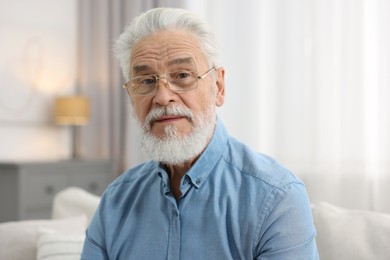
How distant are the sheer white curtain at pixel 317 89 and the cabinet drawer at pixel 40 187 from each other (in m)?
1.33

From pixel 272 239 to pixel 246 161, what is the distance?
0.24m

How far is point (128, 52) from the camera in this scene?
4.80 feet

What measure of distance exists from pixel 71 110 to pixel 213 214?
293 centimetres

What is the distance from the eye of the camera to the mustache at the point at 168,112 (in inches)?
53.6

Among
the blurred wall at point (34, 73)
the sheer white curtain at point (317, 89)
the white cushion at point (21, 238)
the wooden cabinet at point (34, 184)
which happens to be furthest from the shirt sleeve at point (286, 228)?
A: the blurred wall at point (34, 73)

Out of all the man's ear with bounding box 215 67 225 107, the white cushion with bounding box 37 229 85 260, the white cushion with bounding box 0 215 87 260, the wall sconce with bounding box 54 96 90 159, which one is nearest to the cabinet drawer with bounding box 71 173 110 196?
the wall sconce with bounding box 54 96 90 159

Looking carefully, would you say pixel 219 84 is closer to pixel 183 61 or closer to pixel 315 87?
pixel 183 61

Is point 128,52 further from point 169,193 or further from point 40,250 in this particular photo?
point 40,250

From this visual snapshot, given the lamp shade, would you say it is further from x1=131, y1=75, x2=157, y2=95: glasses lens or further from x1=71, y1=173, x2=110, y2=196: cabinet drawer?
x1=131, y1=75, x2=157, y2=95: glasses lens

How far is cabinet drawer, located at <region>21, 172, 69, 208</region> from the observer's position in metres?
3.70

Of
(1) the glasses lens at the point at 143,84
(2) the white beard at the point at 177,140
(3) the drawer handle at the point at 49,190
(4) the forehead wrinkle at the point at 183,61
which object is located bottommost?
(3) the drawer handle at the point at 49,190

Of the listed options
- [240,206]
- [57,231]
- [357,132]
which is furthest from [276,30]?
[240,206]

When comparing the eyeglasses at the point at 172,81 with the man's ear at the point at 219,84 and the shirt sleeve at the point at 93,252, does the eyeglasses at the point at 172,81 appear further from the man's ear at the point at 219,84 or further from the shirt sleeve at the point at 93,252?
the shirt sleeve at the point at 93,252

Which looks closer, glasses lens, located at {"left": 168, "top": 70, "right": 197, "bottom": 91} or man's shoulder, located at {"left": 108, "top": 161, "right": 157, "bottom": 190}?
glasses lens, located at {"left": 168, "top": 70, "right": 197, "bottom": 91}
